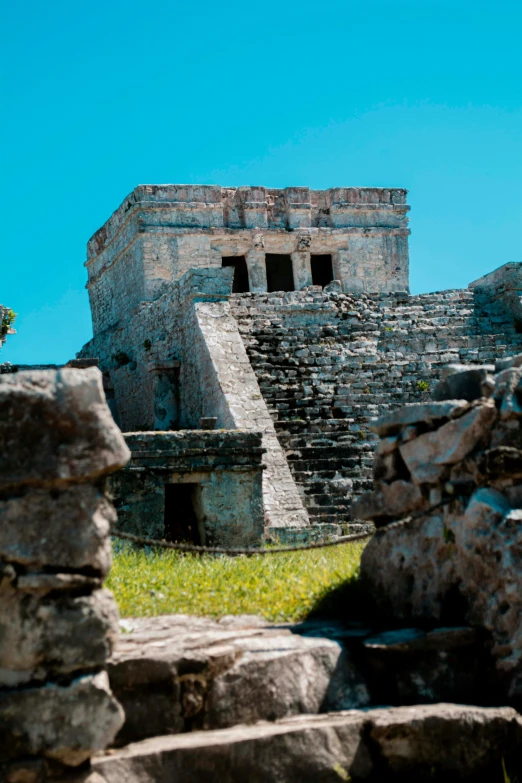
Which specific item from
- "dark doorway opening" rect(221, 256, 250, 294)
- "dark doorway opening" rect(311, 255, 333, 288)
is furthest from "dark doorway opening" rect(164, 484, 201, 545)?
"dark doorway opening" rect(311, 255, 333, 288)

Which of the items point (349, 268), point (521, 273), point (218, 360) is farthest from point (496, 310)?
point (349, 268)

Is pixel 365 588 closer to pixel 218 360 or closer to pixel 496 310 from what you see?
pixel 218 360

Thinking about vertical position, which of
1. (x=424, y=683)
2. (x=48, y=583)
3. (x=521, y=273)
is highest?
(x=521, y=273)

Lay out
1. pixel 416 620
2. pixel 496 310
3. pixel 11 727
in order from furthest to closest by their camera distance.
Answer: pixel 496 310 → pixel 416 620 → pixel 11 727

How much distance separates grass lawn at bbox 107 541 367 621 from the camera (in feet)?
15.8

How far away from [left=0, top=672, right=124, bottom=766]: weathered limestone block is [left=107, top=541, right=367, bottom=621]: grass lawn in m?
1.21

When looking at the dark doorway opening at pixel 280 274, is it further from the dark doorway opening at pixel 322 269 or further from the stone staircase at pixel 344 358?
the stone staircase at pixel 344 358

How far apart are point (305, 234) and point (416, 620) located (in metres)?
17.6

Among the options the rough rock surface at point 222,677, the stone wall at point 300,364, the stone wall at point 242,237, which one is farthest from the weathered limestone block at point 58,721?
the stone wall at point 242,237

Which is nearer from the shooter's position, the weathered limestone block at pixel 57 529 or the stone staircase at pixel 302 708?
the weathered limestone block at pixel 57 529

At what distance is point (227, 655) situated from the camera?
3.97 m

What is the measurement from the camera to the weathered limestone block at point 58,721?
330 centimetres

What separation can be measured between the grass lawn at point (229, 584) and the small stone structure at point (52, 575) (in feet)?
3.94

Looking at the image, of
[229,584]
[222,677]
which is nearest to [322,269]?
[229,584]
